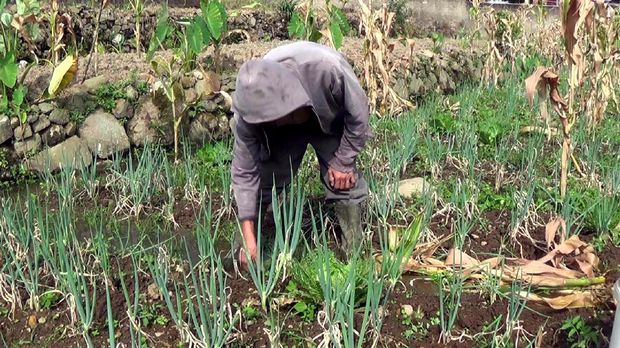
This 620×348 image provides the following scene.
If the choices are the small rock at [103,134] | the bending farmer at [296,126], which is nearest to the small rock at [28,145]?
the small rock at [103,134]

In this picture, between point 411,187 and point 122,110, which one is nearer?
point 411,187

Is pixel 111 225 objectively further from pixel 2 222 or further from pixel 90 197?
pixel 2 222

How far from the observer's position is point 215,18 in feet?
17.3

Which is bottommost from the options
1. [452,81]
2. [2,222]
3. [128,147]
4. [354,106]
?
[452,81]

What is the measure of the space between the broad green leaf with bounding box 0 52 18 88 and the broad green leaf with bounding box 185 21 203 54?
1.38 m

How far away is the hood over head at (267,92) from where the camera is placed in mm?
2117

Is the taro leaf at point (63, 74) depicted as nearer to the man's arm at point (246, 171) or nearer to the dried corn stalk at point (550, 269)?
the man's arm at point (246, 171)

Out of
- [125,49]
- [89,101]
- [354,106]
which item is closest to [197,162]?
[89,101]

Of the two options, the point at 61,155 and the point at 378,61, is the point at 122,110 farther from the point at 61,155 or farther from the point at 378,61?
the point at 378,61

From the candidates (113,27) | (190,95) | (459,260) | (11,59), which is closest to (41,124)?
(11,59)

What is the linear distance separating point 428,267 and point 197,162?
2.11 m

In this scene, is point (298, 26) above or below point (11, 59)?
below

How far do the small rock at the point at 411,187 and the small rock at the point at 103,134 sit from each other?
2262mm

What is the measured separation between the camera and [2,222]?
9.05 ft
